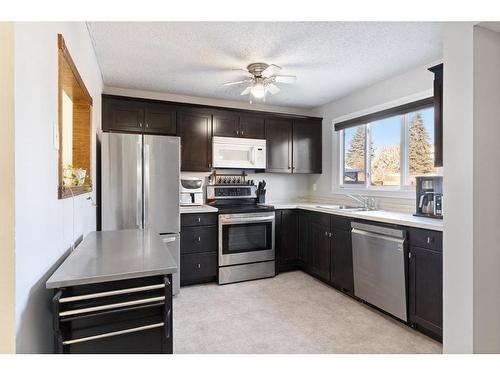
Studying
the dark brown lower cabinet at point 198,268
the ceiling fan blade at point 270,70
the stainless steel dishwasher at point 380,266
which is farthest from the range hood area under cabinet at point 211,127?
the stainless steel dishwasher at point 380,266

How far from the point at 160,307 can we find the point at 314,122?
151 inches

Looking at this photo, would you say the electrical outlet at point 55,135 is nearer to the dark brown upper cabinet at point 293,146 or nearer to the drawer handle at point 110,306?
the drawer handle at point 110,306

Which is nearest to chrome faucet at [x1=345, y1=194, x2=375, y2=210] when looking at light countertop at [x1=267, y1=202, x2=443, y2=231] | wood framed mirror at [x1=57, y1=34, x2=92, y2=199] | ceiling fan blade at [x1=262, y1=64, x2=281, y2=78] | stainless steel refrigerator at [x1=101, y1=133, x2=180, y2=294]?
light countertop at [x1=267, y1=202, x2=443, y2=231]

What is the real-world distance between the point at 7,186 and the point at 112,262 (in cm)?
62

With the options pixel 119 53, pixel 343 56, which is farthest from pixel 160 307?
pixel 343 56

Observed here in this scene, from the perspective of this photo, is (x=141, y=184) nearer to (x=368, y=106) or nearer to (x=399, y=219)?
(x=399, y=219)

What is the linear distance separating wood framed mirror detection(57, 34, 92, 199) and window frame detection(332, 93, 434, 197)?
121 inches

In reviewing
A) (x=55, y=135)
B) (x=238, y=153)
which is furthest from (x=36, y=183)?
(x=238, y=153)

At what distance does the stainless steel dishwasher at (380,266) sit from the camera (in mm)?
A: 2406

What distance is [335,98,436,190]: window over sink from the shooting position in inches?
115

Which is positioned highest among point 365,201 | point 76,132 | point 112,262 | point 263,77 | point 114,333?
point 263,77

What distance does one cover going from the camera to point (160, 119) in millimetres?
3527

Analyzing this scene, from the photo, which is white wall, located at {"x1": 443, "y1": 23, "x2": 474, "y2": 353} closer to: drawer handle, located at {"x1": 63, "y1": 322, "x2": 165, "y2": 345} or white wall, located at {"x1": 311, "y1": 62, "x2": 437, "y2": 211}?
white wall, located at {"x1": 311, "y1": 62, "x2": 437, "y2": 211}
